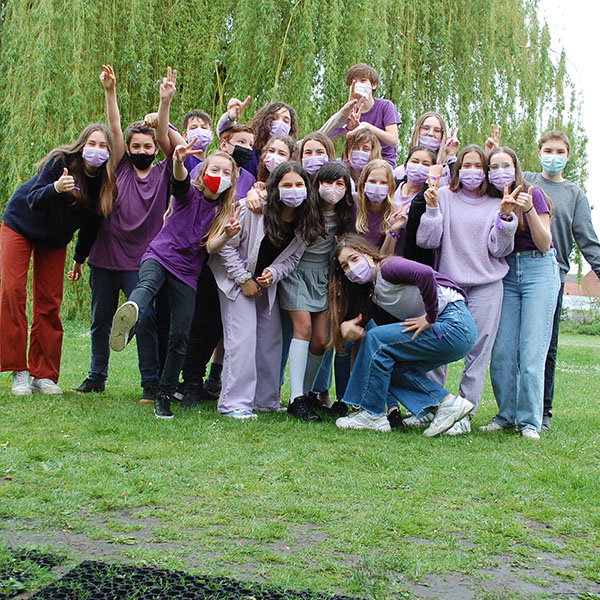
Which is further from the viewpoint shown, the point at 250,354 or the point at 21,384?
the point at 21,384

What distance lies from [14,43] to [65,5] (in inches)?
39.8

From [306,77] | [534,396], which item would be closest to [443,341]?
[534,396]

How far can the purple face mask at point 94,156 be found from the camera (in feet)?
19.4

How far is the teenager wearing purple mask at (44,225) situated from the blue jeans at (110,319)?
14.0 inches

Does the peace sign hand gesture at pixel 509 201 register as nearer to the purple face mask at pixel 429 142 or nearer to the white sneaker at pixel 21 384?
the purple face mask at pixel 429 142

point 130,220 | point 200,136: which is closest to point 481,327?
point 200,136

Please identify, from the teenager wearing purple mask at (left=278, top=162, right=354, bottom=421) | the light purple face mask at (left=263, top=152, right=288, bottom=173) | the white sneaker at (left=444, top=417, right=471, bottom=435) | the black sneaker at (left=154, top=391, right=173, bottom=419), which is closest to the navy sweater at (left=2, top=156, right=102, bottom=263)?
the light purple face mask at (left=263, top=152, right=288, bottom=173)

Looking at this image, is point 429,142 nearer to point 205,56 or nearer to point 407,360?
point 407,360

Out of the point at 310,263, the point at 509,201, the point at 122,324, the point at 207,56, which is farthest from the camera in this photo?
the point at 207,56

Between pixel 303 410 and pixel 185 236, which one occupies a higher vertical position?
pixel 185 236

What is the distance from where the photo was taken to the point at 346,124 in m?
6.85

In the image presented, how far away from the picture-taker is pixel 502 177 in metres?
5.66

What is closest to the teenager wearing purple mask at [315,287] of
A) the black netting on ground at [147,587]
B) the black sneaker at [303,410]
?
the black sneaker at [303,410]

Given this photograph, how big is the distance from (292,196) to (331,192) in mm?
328
